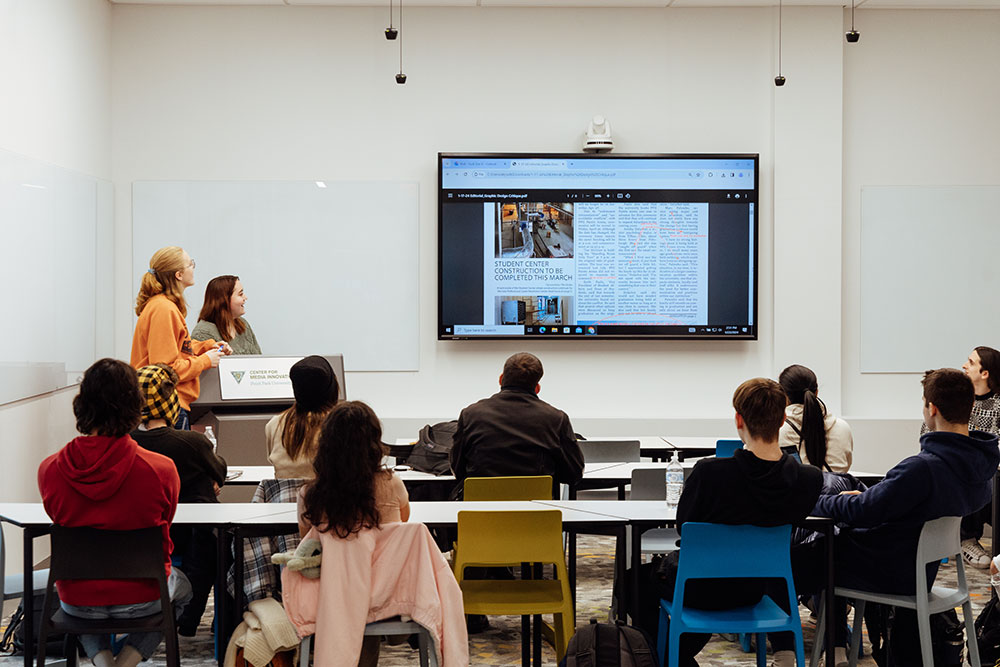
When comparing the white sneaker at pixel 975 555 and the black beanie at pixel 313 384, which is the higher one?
the black beanie at pixel 313 384

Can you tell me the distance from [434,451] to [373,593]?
1758mm

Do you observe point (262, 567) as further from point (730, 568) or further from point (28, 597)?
point (730, 568)

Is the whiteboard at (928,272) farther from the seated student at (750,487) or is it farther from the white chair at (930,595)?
the seated student at (750,487)

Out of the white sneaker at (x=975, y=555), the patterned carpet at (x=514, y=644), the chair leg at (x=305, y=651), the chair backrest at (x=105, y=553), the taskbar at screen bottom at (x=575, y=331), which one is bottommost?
the patterned carpet at (x=514, y=644)

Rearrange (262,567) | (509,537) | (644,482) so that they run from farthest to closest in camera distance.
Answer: (644,482)
(262,567)
(509,537)

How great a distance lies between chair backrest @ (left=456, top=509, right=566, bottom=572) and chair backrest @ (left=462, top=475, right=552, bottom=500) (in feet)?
1.71

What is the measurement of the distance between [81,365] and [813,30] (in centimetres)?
535

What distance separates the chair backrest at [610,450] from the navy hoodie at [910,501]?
1.65 m

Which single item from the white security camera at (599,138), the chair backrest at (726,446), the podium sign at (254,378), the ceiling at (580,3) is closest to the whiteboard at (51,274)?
the podium sign at (254,378)

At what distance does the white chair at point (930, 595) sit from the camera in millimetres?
3330

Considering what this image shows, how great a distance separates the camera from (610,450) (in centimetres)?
507

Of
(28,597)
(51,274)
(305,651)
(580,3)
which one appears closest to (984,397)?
(580,3)

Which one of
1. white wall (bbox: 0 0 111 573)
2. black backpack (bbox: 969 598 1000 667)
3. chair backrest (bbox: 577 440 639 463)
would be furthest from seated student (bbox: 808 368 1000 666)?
white wall (bbox: 0 0 111 573)

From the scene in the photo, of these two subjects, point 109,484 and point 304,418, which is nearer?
point 109,484
